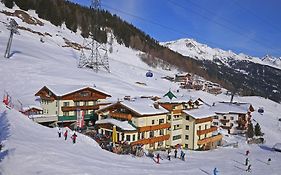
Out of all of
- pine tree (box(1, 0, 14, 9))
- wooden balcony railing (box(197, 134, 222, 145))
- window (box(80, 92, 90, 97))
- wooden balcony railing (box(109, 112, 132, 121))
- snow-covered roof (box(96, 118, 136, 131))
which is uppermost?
pine tree (box(1, 0, 14, 9))

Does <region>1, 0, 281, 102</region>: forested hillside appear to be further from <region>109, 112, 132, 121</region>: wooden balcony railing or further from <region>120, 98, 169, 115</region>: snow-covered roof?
<region>109, 112, 132, 121</region>: wooden balcony railing

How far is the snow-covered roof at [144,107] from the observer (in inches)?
1486

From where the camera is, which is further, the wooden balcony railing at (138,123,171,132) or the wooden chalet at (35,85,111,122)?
the wooden chalet at (35,85,111,122)

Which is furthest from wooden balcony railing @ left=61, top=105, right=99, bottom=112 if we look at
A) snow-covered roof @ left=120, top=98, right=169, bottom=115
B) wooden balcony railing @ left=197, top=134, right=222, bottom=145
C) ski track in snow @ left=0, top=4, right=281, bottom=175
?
wooden balcony railing @ left=197, top=134, right=222, bottom=145

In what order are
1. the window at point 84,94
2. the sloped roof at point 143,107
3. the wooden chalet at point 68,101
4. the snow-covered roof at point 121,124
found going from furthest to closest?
the window at point 84,94 < the wooden chalet at point 68,101 < the sloped roof at point 143,107 < the snow-covered roof at point 121,124

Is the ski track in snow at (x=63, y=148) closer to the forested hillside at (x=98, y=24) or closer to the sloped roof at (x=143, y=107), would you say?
the sloped roof at (x=143, y=107)

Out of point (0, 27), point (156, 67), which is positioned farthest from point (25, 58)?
point (156, 67)

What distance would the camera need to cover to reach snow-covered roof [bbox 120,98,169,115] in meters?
37.8

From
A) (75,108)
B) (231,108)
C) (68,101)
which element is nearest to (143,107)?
(75,108)

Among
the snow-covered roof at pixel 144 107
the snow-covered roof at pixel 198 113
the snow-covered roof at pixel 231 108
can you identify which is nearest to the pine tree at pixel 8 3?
the snow-covered roof at pixel 231 108

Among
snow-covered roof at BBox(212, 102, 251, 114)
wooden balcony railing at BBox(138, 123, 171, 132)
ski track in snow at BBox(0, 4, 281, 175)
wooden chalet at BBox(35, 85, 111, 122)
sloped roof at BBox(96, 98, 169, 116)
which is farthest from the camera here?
snow-covered roof at BBox(212, 102, 251, 114)

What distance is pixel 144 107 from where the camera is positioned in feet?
129

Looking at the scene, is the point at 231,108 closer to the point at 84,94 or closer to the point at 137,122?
the point at 84,94

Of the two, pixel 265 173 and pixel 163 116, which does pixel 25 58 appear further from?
pixel 265 173
